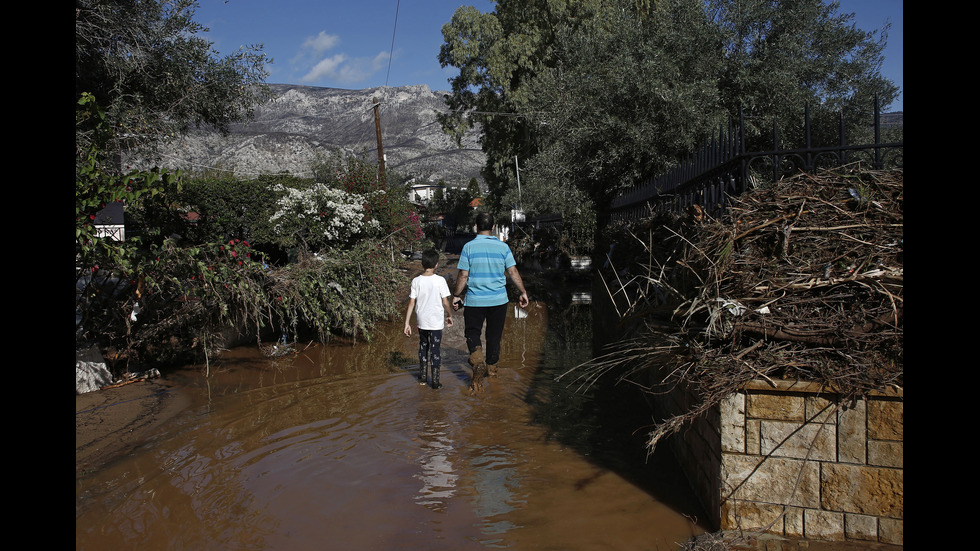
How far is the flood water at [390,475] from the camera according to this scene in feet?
11.8

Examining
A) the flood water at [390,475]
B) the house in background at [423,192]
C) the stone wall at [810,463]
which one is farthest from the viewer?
the house in background at [423,192]

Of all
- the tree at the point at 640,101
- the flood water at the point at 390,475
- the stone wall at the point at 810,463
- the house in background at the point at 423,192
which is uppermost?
the house in background at the point at 423,192

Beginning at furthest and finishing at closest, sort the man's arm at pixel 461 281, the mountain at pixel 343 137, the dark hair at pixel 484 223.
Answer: the mountain at pixel 343 137, the man's arm at pixel 461 281, the dark hair at pixel 484 223

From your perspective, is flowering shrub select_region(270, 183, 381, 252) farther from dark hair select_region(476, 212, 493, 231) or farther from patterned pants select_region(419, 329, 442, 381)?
dark hair select_region(476, 212, 493, 231)

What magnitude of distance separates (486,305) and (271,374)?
3188 mm

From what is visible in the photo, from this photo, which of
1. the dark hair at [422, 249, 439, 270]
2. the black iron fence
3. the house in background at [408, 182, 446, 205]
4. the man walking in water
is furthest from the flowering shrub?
the house in background at [408, 182, 446, 205]

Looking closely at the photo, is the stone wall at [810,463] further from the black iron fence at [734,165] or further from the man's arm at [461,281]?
the man's arm at [461,281]

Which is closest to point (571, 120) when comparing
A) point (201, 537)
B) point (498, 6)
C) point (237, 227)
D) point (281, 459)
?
point (237, 227)

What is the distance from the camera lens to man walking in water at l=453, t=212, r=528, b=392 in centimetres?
655

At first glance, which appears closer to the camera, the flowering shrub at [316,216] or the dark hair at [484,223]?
the dark hair at [484,223]

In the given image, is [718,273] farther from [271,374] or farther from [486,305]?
[271,374]

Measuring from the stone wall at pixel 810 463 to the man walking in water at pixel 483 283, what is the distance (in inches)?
136

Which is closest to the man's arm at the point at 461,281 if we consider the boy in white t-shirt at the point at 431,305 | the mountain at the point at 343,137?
the boy in white t-shirt at the point at 431,305

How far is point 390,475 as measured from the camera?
4.50 meters
